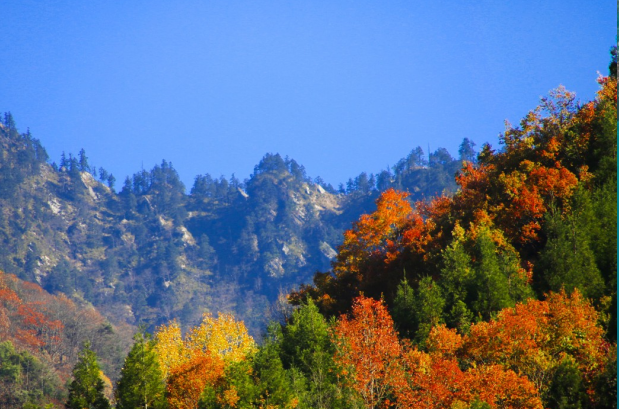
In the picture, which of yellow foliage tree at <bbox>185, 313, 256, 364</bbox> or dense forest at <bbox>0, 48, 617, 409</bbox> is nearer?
dense forest at <bbox>0, 48, 617, 409</bbox>

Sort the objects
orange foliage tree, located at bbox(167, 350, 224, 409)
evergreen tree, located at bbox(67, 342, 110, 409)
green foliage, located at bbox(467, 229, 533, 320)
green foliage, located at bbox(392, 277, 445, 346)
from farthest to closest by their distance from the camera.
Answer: evergreen tree, located at bbox(67, 342, 110, 409), orange foliage tree, located at bbox(167, 350, 224, 409), green foliage, located at bbox(392, 277, 445, 346), green foliage, located at bbox(467, 229, 533, 320)

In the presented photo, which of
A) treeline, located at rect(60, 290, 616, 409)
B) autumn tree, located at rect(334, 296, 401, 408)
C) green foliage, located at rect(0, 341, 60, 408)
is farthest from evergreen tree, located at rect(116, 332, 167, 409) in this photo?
green foliage, located at rect(0, 341, 60, 408)

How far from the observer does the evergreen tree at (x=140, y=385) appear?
5934 cm

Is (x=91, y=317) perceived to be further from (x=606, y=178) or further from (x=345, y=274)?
(x=606, y=178)

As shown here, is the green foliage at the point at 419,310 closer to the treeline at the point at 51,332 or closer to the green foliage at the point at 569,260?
the green foliage at the point at 569,260

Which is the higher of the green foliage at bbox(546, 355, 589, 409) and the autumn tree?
the autumn tree

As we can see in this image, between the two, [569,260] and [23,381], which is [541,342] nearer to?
[569,260]

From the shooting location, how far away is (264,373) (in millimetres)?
50219

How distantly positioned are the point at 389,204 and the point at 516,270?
27.0 metres

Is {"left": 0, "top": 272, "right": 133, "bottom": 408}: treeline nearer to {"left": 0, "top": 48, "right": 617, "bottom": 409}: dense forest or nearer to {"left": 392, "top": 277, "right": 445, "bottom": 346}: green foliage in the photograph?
{"left": 0, "top": 48, "right": 617, "bottom": 409}: dense forest

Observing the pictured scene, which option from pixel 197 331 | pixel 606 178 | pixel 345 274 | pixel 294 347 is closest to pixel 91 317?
pixel 197 331

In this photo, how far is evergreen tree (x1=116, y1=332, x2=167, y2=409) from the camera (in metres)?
59.3

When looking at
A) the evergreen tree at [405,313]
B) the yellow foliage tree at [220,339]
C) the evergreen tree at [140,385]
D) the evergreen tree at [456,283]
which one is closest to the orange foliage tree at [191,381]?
the evergreen tree at [140,385]

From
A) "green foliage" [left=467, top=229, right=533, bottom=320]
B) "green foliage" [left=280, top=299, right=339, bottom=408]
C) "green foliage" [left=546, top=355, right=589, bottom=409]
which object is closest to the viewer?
"green foliage" [left=546, top=355, right=589, bottom=409]
